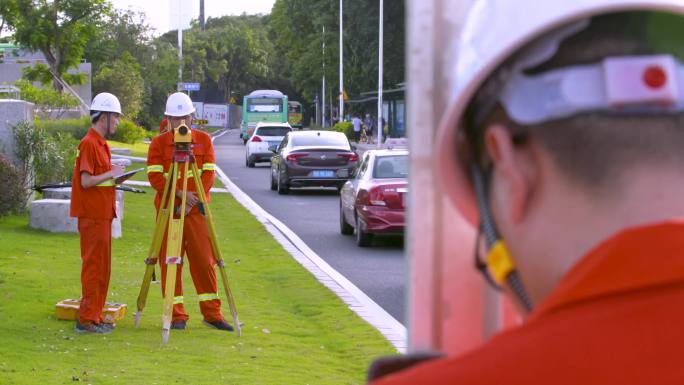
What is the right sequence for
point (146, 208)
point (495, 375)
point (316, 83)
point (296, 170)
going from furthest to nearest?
point (316, 83) < point (296, 170) < point (146, 208) < point (495, 375)

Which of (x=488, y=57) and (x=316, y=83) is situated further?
(x=316, y=83)

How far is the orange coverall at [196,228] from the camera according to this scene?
35.6ft

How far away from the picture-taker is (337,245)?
1908cm

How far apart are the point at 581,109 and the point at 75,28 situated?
41.0 metres

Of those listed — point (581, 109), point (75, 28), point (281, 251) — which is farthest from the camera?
point (75, 28)

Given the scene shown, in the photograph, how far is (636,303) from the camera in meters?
1.29

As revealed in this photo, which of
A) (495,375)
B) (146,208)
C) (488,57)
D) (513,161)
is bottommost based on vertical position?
(146,208)

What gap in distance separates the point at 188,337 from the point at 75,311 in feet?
3.82

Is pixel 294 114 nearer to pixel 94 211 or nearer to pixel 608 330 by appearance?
pixel 94 211

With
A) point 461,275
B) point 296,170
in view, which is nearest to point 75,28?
point 296,170

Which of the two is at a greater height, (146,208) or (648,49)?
(648,49)

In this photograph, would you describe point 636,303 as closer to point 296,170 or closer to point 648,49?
point 648,49

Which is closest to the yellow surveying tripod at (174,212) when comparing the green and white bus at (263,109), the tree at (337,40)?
the tree at (337,40)

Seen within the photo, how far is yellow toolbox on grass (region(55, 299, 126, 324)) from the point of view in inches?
435
